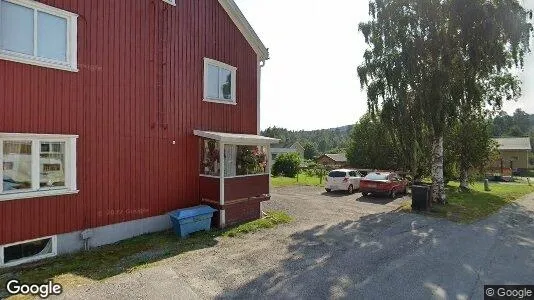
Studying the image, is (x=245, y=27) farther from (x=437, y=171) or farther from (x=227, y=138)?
(x=437, y=171)

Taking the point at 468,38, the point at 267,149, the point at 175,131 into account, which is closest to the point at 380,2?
the point at 468,38

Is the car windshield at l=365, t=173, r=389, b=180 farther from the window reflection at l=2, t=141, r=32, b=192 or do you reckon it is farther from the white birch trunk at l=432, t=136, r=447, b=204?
the window reflection at l=2, t=141, r=32, b=192

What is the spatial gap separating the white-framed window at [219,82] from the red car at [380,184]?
1063cm

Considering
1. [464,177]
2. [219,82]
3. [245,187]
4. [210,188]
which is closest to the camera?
[210,188]

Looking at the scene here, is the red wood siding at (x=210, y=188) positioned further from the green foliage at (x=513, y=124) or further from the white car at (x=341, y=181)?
the green foliage at (x=513, y=124)

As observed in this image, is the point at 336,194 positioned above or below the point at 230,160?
below

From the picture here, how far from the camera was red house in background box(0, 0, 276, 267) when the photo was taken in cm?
830

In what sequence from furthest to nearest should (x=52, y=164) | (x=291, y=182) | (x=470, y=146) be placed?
1. (x=291, y=182)
2. (x=470, y=146)
3. (x=52, y=164)

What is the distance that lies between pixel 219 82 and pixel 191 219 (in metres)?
5.54

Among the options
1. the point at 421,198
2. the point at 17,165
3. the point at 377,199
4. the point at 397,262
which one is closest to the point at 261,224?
the point at 397,262

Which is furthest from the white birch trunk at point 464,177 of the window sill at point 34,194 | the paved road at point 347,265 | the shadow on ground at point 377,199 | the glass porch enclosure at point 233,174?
the window sill at point 34,194

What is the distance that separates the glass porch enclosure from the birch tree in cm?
733

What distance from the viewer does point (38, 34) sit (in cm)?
863

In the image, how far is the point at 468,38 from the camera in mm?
15922
